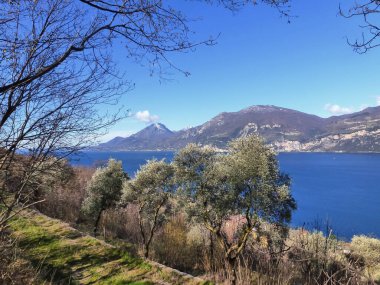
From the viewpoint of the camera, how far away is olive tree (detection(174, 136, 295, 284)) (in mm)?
12047

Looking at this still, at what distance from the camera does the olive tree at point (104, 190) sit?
18688 millimetres

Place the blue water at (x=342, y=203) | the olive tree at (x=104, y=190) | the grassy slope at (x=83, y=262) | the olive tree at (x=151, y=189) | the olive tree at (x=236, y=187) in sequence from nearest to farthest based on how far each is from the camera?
1. the grassy slope at (x=83, y=262)
2. the olive tree at (x=236, y=187)
3. the olive tree at (x=151, y=189)
4. the olive tree at (x=104, y=190)
5. the blue water at (x=342, y=203)

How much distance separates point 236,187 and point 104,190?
911 cm

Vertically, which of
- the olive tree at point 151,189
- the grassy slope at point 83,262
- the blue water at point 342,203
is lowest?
the blue water at point 342,203

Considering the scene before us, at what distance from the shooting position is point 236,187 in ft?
42.1

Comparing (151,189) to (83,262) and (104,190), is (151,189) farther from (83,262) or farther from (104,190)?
(83,262)

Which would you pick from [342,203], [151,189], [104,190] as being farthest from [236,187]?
[342,203]

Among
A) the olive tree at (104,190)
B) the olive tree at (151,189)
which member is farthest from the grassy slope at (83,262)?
the olive tree at (104,190)

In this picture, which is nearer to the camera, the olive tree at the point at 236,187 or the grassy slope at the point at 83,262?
the grassy slope at the point at 83,262

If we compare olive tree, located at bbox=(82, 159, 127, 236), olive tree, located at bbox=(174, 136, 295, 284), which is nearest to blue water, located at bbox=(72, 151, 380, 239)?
olive tree, located at bbox=(82, 159, 127, 236)

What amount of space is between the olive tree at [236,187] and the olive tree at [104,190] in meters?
6.30

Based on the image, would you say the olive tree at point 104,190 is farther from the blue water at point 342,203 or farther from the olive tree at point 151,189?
the blue water at point 342,203

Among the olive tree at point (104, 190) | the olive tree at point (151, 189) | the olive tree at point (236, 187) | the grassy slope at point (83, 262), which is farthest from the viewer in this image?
the olive tree at point (104, 190)

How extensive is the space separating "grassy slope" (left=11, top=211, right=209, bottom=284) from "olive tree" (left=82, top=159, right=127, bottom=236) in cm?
610
